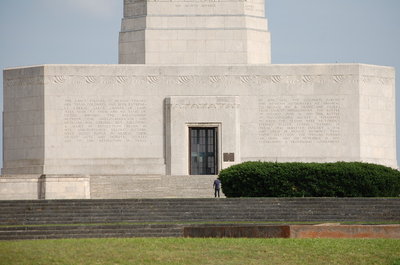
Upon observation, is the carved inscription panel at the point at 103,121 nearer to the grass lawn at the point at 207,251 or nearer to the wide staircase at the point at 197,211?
the wide staircase at the point at 197,211

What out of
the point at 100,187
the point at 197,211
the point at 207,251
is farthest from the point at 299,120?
the point at 207,251

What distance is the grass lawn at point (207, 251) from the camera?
69.0 ft

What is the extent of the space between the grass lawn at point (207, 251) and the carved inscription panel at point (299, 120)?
2009 cm

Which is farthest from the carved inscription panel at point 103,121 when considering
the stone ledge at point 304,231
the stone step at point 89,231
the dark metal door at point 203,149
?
the stone ledge at point 304,231

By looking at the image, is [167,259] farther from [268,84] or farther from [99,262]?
[268,84]

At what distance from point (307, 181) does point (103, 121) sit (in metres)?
11.9

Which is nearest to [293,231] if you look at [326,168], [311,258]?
[311,258]

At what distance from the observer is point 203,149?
4434cm

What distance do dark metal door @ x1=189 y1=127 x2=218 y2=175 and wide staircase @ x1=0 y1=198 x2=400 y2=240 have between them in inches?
459

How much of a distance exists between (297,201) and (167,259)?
1202cm

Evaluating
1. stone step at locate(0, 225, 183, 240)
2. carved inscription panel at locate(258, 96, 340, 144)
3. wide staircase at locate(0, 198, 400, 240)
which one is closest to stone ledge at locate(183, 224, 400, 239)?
stone step at locate(0, 225, 183, 240)

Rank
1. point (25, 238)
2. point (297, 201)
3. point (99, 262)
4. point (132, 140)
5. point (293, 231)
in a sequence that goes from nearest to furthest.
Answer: point (99, 262) → point (293, 231) → point (25, 238) → point (297, 201) → point (132, 140)

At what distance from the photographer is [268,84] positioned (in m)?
44.4

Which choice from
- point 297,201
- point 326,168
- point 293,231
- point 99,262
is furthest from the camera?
point 326,168
